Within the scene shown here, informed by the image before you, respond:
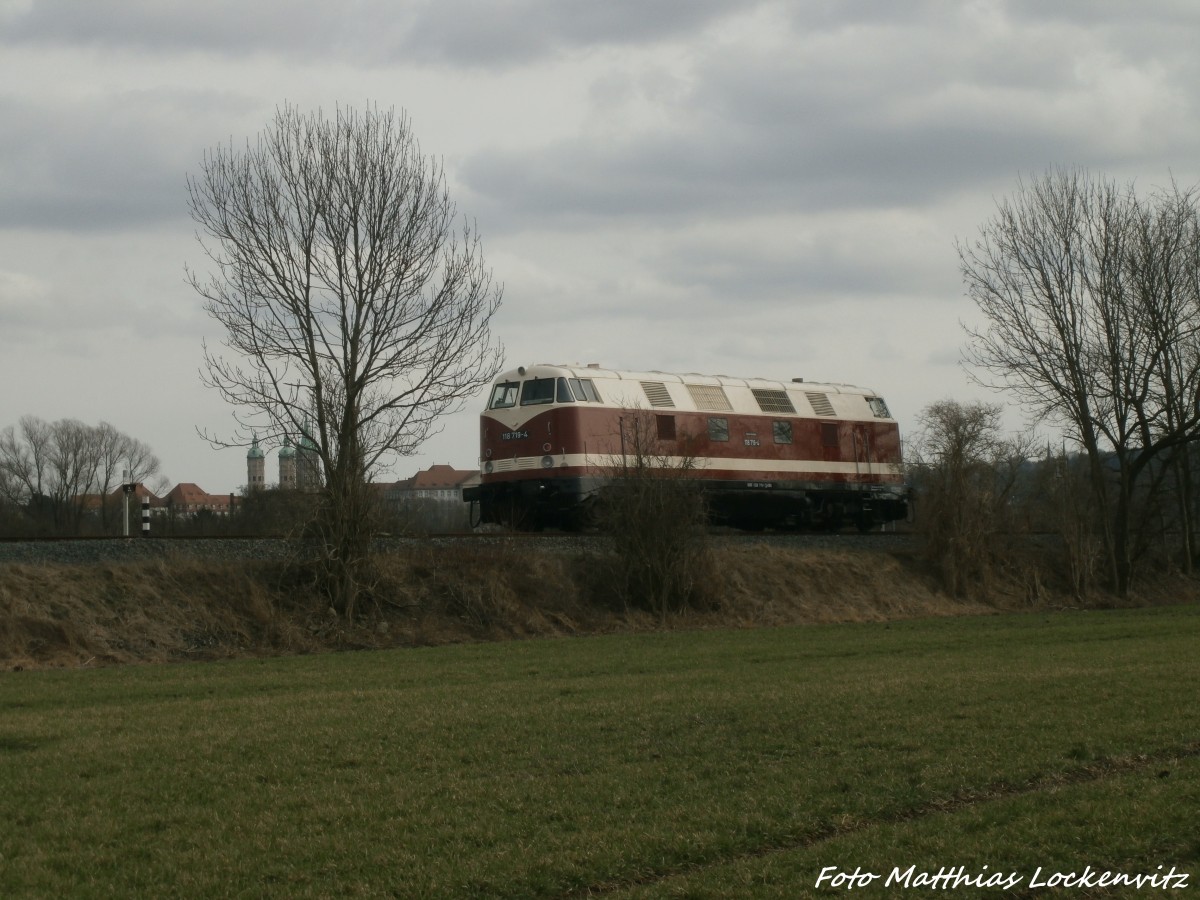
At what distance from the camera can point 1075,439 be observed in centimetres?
4125

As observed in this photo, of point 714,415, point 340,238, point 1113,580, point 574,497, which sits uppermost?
point 340,238

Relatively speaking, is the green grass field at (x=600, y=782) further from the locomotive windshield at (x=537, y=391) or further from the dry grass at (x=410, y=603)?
the locomotive windshield at (x=537, y=391)

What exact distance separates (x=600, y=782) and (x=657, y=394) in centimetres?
2393

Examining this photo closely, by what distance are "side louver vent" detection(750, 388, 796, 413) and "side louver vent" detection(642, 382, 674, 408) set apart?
3.29 metres

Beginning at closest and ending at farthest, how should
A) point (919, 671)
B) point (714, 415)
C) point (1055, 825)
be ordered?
point (1055, 825) → point (919, 671) → point (714, 415)

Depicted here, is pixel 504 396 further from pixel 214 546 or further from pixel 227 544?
pixel 214 546

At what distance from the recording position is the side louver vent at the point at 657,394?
109 feet

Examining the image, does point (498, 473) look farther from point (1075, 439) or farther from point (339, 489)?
point (1075, 439)

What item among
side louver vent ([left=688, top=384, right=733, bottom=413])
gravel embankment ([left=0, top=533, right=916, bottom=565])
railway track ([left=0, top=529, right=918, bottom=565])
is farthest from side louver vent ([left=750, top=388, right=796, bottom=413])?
gravel embankment ([left=0, top=533, right=916, bottom=565])

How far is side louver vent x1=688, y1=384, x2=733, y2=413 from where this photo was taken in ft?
113

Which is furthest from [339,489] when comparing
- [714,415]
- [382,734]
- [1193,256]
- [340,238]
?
[1193,256]

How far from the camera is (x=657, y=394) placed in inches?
1319

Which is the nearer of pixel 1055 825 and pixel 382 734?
pixel 1055 825

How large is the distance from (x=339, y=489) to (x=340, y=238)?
530cm
